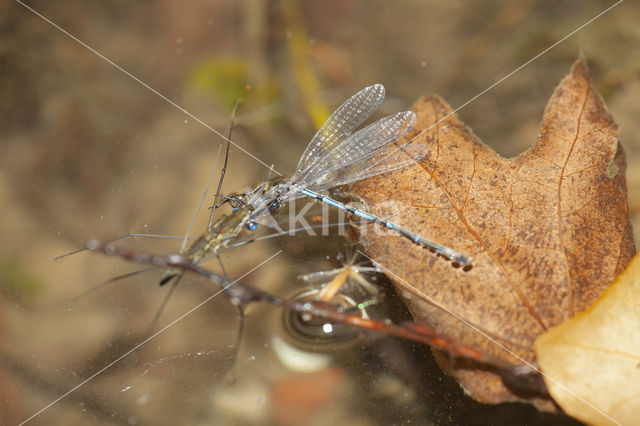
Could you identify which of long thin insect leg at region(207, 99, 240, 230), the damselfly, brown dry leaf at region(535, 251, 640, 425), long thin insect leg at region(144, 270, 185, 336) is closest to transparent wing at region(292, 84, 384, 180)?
the damselfly

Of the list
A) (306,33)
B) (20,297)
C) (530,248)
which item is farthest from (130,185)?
(530,248)

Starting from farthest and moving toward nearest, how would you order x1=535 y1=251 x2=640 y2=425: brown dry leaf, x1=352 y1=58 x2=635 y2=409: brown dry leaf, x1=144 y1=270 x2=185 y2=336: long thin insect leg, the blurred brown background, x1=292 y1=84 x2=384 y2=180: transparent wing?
x1=292 y1=84 x2=384 y2=180: transparent wing
x1=144 y1=270 x2=185 y2=336: long thin insect leg
the blurred brown background
x1=352 y1=58 x2=635 y2=409: brown dry leaf
x1=535 y1=251 x2=640 y2=425: brown dry leaf

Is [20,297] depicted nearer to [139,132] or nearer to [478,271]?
[139,132]

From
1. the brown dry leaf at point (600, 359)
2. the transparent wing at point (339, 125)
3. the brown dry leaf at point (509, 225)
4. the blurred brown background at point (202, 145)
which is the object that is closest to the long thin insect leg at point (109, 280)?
the blurred brown background at point (202, 145)

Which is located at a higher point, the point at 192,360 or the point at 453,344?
the point at 453,344

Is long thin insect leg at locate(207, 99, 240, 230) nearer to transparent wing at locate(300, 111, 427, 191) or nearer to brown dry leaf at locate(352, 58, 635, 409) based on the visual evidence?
transparent wing at locate(300, 111, 427, 191)

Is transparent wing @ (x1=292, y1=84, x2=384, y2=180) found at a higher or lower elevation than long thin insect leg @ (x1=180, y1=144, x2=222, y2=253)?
higher

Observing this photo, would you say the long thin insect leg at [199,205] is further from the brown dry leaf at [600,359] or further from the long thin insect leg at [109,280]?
the brown dry leaf at [600,359]

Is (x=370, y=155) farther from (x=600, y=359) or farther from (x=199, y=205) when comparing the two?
(x=600, y=359)
